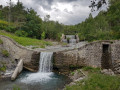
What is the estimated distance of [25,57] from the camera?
1331cm

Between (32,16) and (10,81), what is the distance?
20.8 meters

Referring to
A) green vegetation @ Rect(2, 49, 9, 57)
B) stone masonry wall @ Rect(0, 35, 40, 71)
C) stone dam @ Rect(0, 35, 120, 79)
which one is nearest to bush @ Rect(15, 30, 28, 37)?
stone masonry wall @ Rect(0, 35, 40, 71)

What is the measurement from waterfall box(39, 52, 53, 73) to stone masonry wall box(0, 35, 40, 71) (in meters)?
0.46

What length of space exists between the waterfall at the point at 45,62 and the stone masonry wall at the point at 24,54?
18.0 inches

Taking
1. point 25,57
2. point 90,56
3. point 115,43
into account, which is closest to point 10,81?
point 25,57

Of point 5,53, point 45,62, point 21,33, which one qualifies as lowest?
point 45,62

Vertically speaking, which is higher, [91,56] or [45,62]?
[91,56]

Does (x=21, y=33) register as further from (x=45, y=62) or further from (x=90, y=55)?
(x=90, y=55)

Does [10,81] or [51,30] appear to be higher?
[51,30]

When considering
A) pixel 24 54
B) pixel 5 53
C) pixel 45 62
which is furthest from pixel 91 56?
pixel 5 53

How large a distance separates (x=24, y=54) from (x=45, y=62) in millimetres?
2574

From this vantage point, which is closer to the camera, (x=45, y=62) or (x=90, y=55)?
(x=90, y=55)

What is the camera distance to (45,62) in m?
13.0

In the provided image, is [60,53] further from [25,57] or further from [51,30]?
[51,30]
